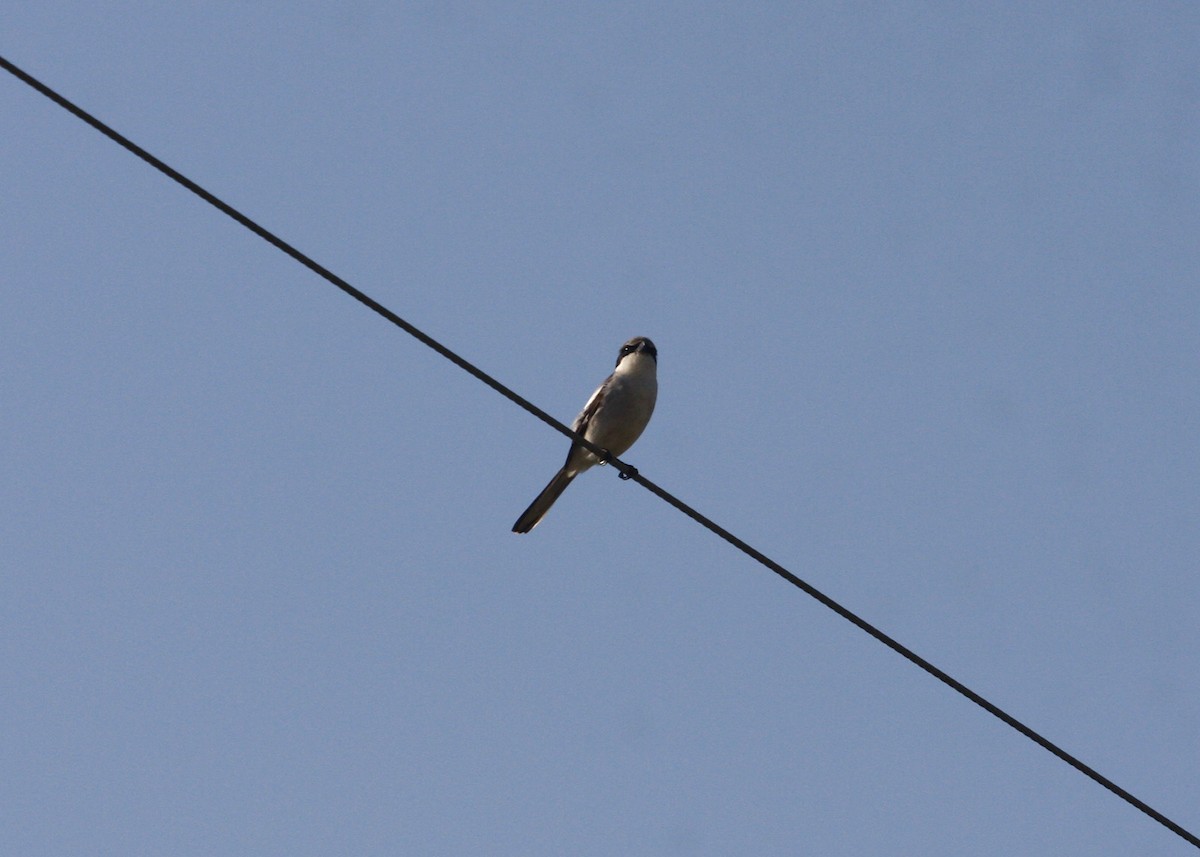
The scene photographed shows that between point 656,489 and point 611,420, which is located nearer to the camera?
point 656,489

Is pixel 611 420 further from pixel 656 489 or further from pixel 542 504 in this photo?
pixel 656 489

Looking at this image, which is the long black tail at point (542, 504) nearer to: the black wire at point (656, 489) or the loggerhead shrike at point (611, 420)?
the loggerhead shrike at point (611, 420)

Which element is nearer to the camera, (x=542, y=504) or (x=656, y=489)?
(x=656, y=489)

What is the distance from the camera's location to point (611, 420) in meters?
11.8

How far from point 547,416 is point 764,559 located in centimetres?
106

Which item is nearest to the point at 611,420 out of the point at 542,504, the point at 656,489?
the point at 542,504

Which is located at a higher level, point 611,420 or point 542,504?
point 611,420

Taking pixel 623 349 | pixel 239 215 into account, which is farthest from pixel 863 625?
pixel 623 349

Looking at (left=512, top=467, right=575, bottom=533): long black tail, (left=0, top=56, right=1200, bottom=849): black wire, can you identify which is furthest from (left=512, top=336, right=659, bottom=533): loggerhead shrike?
(left=0, top=56, right=1200, bottom=849): black wire

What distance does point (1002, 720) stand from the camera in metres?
6.24

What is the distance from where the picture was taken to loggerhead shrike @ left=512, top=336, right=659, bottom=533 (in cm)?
1170

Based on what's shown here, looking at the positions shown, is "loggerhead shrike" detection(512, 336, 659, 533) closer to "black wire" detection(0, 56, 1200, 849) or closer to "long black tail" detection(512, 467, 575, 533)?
"long black tail" detection(512, 467, 575, 533)

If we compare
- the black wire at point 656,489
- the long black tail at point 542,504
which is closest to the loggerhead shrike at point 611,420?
the long black tail at point 542,504

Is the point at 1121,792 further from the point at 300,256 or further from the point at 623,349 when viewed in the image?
the point at 623,349
